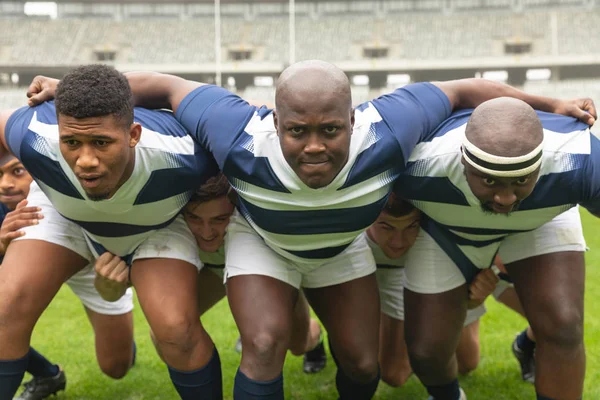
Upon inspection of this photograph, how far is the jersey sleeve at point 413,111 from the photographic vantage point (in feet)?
11.7

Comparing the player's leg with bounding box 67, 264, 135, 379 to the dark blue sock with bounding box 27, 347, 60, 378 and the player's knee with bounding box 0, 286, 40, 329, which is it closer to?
the dark blue sock with bounding box 27, 347, 60, 378

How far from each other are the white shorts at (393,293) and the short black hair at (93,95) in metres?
2.15

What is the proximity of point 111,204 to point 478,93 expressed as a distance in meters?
2.11

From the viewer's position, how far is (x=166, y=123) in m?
3.77

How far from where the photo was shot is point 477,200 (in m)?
3.57

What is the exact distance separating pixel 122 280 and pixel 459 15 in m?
37.9

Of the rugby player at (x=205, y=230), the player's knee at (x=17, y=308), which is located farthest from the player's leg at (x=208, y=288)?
the player's knee at (x=17, y=308)

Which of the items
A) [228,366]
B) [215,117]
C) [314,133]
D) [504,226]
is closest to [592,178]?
[504,226]

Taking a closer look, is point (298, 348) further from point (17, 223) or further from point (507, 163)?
point (507, 163)

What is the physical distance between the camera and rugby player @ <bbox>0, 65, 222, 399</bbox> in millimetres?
3369

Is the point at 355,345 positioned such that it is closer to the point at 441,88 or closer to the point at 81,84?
the point at 441,88

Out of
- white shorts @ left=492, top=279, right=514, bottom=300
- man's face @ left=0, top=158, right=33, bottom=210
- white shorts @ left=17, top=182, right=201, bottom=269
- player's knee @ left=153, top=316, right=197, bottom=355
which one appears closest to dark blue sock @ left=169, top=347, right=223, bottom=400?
player's knee @ left=153, top=316, right=197, bottom=355

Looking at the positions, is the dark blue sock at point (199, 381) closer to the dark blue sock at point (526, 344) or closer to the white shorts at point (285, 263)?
the white shorts at point (285, 263)

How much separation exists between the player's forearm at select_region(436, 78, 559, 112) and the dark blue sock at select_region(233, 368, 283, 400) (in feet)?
5.96
